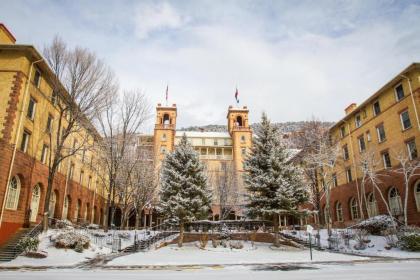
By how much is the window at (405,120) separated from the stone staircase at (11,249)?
28674 mm

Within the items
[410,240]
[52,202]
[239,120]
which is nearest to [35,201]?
[52,202]

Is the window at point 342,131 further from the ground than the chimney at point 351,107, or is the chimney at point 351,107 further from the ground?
the chimney at point 351,107

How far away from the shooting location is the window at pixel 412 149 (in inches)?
950

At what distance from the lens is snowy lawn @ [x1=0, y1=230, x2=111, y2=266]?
14602mm

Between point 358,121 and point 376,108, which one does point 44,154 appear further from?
point 358,121

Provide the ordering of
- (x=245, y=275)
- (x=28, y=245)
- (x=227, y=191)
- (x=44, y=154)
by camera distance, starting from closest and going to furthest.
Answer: (x=245, y=275) → (x=28, y=245) → (x=44, y=154) → (x=227, y=191)

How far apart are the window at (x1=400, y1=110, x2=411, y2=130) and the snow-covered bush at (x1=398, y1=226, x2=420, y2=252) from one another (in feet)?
30.3

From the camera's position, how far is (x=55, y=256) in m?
16.0

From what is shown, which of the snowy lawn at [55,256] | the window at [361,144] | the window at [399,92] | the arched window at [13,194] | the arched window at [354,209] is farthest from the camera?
the arched window at [354,209]

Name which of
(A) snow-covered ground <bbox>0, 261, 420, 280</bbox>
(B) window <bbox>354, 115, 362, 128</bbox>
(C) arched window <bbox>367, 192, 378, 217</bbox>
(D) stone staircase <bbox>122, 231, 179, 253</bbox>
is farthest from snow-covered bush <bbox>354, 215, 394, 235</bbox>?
(D) stone staircase <bbox>122, 231, 179, 253</bbox>

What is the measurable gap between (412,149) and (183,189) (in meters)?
18.6

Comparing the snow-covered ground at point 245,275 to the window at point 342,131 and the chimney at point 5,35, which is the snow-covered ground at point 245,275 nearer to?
the chimney at point 5,35

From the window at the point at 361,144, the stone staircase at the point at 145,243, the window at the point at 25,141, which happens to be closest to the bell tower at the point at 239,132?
the window at the point at 361,144

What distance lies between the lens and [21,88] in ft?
63.3
